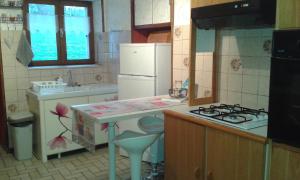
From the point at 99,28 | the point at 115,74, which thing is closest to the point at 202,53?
the point at 115,74

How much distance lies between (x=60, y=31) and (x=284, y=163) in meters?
3.73

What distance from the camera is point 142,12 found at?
11.3 feet

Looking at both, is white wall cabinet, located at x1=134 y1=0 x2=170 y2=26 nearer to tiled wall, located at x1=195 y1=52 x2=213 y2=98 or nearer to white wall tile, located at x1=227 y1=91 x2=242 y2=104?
tiled wall, located at x1=195 y1=52 x2=213 y2=98

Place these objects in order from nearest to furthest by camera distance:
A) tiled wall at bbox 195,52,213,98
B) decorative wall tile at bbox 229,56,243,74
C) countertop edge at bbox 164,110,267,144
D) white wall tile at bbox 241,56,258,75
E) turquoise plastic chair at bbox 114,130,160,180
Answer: countertop edge at bbox 164,110,267,144 < turquoise plastic chair at bbox 114,130,160,180 < white wall tile at bbox 241,56,258,75 < decorative wall tile at bbox 229,56,243,74 < tiled wall at bbox 195,52,213,98

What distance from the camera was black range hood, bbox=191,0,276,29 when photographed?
169cm

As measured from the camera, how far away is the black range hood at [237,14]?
5.55 feet

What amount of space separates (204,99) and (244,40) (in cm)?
58

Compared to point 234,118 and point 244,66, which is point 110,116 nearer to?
Result: point 234,118

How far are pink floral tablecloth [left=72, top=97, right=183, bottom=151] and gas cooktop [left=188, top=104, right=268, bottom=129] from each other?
40 cm

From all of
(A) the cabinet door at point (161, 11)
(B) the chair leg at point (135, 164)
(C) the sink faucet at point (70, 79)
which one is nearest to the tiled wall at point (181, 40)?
(A) the cabinet door at point (161, 11)

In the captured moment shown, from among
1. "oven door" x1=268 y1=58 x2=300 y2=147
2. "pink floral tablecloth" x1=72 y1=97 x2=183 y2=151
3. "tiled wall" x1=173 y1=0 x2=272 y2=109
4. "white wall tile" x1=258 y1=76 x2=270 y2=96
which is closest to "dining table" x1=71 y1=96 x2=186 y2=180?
"pink floral tablecloth" x1=72 y1=97 x2=183 y2=151

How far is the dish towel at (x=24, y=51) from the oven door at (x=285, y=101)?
3306 mm

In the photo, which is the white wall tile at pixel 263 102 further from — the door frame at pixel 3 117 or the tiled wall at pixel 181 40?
the door frame at pixel 3 117

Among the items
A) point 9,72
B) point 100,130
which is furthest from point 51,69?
point 100,130
